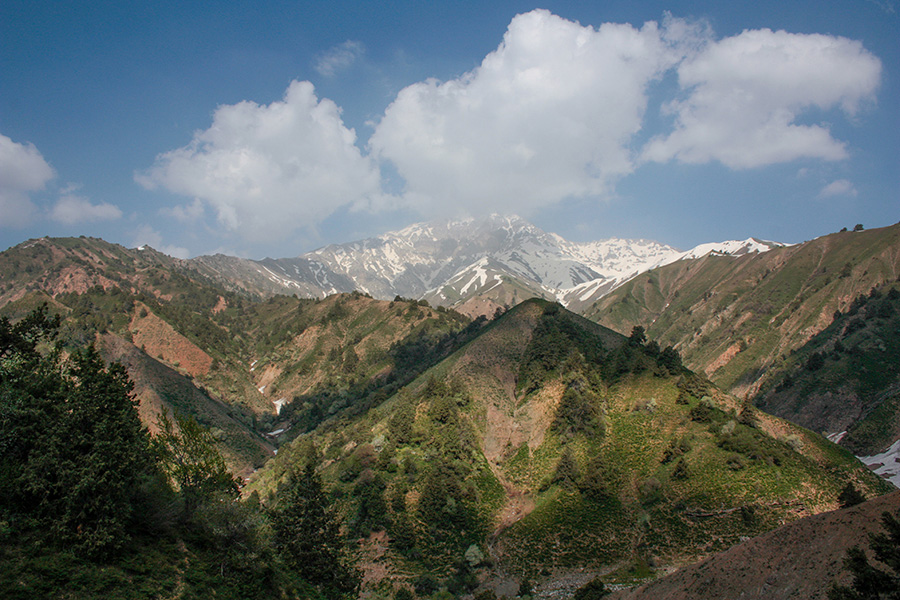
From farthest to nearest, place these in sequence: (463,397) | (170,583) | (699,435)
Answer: (463,397)
(699,435)
(170,583)

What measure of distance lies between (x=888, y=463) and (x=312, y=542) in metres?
Result: 87.9

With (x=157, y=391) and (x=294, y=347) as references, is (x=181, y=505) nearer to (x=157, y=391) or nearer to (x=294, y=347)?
(x=157, y=391)

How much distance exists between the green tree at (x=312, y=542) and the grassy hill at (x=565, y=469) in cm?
1070

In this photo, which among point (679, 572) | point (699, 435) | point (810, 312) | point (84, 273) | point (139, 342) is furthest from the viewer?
point (84, 273)

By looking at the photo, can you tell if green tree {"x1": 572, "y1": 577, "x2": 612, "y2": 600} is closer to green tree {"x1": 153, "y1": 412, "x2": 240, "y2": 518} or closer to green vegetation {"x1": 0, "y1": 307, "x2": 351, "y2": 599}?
green vegetation {"x1": 0, "y1": 307, "x2": 351, "y2": 599}

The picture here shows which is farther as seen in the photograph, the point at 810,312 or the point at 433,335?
the point at 810,312

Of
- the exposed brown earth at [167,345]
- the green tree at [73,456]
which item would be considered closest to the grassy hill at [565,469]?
the green tree at [73,456]

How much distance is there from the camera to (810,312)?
5694 inches

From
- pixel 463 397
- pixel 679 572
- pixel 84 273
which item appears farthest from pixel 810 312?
pixel 84 273

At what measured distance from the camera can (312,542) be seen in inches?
1481

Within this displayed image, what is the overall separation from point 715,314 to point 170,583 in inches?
8470

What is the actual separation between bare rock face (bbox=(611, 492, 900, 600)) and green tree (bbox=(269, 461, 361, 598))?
2453 cm

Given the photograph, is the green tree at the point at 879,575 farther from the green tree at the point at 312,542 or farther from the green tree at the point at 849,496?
the green tree at the point at 312,542

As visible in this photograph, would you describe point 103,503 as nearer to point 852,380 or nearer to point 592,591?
point 592,591
